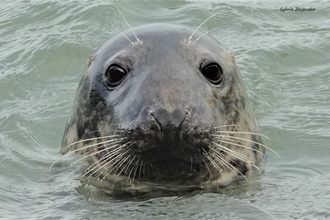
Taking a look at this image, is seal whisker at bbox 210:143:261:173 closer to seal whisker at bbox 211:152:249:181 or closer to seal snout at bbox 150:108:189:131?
seal whisker at bbox 211:152:249:181

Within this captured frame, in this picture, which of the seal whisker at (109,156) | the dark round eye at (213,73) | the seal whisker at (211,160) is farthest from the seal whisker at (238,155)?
the seal whisker at (109,156)

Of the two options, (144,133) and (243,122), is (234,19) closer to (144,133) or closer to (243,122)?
(243,122)

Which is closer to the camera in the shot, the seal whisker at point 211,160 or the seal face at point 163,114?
the seal face at point 163,114

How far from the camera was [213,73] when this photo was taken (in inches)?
245

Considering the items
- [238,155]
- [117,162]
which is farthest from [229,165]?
[117,162]

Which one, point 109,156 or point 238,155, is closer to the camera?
point 109,156

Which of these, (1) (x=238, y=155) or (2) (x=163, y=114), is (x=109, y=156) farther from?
(1) (x=238, y=155)

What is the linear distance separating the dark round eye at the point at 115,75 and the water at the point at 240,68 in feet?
2.40

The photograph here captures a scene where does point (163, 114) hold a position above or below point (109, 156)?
above

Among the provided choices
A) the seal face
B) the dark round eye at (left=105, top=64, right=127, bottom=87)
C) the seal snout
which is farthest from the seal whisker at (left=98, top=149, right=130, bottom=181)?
the dark round eye at (left=105, top=64, right=127, bottom=87)

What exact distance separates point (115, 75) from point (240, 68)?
4035mm

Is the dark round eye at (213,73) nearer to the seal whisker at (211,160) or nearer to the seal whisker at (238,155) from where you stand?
the seal whisker at (238,155)

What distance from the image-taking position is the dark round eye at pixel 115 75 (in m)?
6.14

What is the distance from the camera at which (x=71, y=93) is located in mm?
9703
